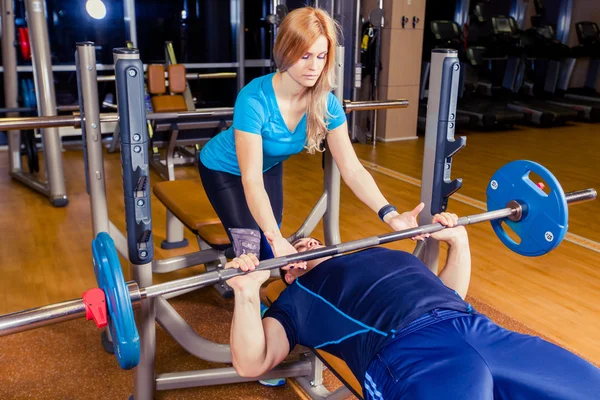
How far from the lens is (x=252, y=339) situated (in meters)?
1.29

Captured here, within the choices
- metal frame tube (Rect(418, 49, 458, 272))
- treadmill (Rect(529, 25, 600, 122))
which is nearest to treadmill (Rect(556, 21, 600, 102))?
treadmill (Rect(529, 25, 600, 122))

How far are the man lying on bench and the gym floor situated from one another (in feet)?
1.71

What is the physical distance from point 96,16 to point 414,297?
519cm

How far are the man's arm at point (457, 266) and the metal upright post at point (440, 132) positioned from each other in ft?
0.54

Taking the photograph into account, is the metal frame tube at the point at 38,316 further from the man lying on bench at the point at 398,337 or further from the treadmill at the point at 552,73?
the treadmill at the point at 552,73

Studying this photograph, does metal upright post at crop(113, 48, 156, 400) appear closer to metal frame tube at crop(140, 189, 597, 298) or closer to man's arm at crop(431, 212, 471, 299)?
metal frame tube at crop(140, 189, 597, 298)

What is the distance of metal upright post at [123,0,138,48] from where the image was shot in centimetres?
526

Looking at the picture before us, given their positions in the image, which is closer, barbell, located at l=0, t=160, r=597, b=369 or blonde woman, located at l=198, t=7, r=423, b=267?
barbell, located at l=0, t=160, r=597, b=369

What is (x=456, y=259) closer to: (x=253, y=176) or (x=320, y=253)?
(x=320, y=253)

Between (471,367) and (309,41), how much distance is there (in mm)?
879

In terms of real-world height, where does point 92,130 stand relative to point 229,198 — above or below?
above

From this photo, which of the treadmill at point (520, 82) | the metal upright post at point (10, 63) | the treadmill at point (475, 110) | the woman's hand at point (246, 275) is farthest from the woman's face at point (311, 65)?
the treadmill at point (520, 82)

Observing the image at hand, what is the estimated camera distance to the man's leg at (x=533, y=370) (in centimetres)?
108

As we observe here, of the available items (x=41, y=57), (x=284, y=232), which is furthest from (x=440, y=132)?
(x=41, y=57)
